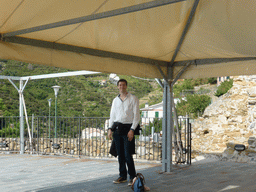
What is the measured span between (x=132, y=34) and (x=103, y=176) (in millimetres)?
2738

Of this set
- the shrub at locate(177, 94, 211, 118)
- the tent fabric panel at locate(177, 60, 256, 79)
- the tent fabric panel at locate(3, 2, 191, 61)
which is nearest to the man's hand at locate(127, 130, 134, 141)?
the tent fabric panel at locate(3, 2, 191, 61)

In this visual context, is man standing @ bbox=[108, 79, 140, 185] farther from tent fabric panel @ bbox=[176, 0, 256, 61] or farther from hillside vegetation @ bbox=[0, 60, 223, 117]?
hillside vegetation @ bbox=[0, 60, 223, 117]

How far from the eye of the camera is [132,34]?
4.08 m

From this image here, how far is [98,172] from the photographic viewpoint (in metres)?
5.91

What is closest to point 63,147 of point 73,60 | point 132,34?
point 73,60

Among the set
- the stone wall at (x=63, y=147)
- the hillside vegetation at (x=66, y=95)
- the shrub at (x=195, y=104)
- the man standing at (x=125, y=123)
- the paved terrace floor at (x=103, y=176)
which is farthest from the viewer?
the shrub at (x=195, y=104)

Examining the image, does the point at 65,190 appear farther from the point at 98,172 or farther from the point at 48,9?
the point at 48,9

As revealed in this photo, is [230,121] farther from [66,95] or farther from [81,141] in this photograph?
[66,95]

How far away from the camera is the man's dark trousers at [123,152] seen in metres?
4.46

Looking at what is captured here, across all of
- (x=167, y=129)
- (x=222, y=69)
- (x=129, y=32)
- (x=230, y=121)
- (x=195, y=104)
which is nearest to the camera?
(x=129, y=32)

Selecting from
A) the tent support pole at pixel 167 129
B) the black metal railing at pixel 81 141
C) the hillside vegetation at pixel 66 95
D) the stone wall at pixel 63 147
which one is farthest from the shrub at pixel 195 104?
the tent support pole at pixel 167 129

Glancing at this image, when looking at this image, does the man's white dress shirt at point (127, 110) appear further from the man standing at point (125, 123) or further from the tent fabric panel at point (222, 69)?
the tent fabric panel at point (222, 69)

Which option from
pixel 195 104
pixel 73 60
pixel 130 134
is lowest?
pixel 130 134

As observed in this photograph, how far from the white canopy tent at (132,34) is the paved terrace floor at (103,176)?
182 centimetres
